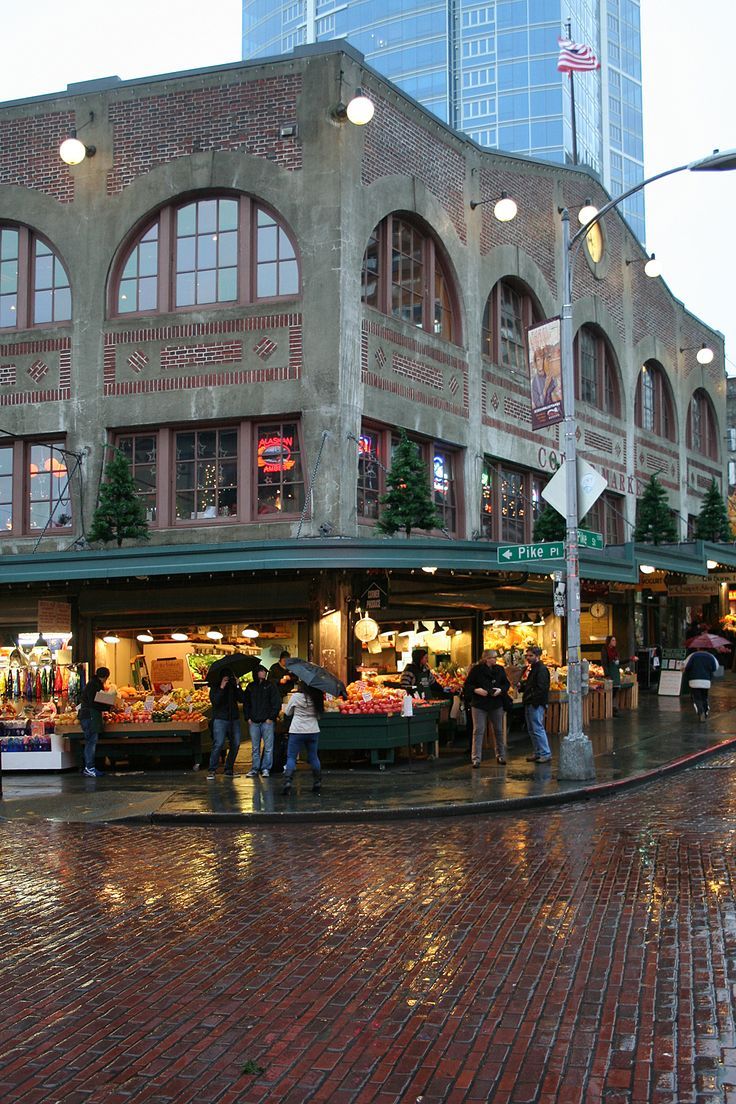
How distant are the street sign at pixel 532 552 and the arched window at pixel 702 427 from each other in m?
21.7

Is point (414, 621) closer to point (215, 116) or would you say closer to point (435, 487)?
point (435, 487)

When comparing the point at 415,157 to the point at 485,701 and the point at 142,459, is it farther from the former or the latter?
the point at 485,701

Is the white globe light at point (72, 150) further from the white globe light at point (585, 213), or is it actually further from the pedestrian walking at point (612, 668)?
the pedestrian walking at point (612, 668)

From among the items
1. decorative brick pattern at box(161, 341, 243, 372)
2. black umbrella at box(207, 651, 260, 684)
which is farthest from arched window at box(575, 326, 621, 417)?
black umbrella at box(207, 651, 260, 684)

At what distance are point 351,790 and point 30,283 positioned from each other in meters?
12.2

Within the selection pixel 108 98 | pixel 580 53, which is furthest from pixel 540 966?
pixel 580 53

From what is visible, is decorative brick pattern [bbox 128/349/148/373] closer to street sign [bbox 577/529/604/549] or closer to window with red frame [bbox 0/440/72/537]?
window with red frame [bbox 0/440/72/537]

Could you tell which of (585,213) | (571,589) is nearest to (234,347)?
(571,589)

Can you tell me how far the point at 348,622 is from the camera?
19.4 meters

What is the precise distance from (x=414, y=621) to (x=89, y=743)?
7.16 metres

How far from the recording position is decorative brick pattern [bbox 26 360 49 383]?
68.6 feet

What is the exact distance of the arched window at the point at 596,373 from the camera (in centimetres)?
2926

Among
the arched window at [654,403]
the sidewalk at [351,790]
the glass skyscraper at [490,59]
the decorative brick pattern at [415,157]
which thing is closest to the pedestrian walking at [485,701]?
the sidewalk at [351,790]

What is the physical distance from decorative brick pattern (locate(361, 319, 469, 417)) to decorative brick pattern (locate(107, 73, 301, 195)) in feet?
11.0
